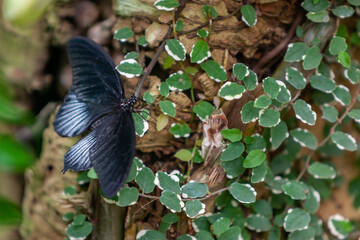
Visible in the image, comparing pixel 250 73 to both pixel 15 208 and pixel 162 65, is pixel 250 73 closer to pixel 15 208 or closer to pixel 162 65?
pixel 162 65

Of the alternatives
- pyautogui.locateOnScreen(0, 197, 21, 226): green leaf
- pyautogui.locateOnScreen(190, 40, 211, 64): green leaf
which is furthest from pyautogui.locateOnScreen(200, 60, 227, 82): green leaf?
pyautogui.locateOnScreen(0, 197, 21, 226): green leaf

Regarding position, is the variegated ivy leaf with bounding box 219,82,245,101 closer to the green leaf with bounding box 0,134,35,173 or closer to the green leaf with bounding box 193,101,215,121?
the green leaf with bounding box 193,101,215,121

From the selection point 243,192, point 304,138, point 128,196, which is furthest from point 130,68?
point 304,138

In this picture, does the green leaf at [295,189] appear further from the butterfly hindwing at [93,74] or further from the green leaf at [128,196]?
the butterfly hindwing at [93,74]

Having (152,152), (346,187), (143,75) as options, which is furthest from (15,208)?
(346,187)

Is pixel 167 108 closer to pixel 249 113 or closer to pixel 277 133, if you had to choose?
pixel 249 113

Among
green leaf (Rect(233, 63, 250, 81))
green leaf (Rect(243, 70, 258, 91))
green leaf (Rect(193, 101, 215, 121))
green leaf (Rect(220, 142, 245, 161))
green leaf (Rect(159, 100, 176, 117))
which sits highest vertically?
green leaf (Rect(233, 63, 250, 81))
